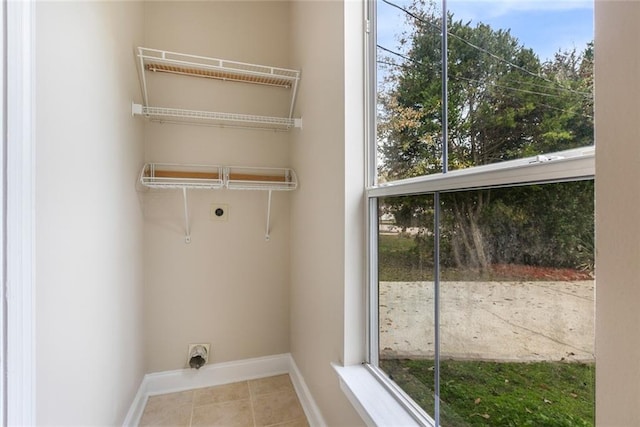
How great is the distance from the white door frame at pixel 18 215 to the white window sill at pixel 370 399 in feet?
3.15

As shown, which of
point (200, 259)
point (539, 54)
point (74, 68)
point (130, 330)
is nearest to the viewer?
point (539, 54)

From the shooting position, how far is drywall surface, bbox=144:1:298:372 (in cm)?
195

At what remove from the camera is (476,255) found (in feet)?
2.60

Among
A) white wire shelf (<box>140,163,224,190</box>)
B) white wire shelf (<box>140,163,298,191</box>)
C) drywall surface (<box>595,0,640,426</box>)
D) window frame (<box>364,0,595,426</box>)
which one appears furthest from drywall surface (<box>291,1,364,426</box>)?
drywall surface (<box>595,0,640,426</box>)

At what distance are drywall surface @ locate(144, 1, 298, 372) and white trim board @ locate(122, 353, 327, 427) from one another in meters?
0.05

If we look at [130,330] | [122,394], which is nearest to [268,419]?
[122,394]

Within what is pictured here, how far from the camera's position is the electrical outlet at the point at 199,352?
197cm

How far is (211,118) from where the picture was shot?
188 centimetres

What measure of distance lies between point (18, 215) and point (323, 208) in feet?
3.62

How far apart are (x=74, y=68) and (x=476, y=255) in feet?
4.68

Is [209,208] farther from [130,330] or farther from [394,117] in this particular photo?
[394,117]

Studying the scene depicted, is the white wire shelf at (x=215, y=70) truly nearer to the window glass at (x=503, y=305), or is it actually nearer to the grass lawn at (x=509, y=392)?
the window glass at (x=503, y=305)

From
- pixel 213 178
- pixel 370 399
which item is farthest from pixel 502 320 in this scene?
pixel 213 178

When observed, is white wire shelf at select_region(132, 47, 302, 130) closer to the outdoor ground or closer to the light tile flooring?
the outdoor ground
